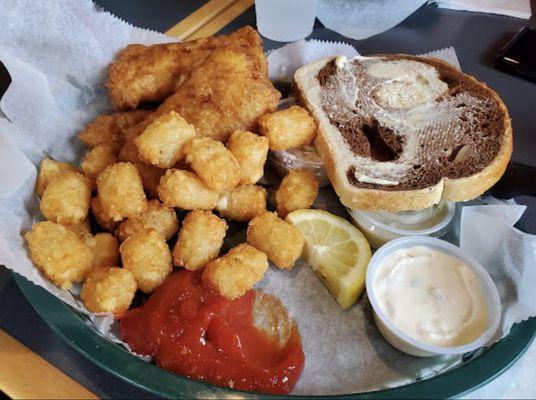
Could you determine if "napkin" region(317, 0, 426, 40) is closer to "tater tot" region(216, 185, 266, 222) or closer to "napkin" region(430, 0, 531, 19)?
"napkin" region(430, 0, 531, 19)

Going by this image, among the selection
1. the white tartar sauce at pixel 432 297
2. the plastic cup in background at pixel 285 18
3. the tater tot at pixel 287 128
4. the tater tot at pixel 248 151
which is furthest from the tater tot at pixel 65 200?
the plastic cup in background at pixel 285 18

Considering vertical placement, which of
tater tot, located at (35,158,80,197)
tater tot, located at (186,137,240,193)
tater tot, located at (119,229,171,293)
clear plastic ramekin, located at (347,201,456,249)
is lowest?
clear plastic ramekin, located at (347,201,456,249)

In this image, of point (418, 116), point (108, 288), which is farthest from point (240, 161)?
point (418, 116)

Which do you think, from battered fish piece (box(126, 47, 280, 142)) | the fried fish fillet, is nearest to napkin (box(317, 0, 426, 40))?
the fried fish fillet

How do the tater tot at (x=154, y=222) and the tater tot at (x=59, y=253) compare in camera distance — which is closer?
the tater tot at (x=59, y=253)

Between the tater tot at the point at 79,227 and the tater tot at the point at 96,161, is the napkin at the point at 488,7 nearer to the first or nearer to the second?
the tater tot at the point at 96,161

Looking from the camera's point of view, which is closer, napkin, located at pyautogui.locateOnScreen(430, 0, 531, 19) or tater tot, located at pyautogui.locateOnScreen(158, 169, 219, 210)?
tater tot, located at pyautogui.locateOnScreen(158, 169, 219, 210)

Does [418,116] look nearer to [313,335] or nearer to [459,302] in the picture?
[459,302]
